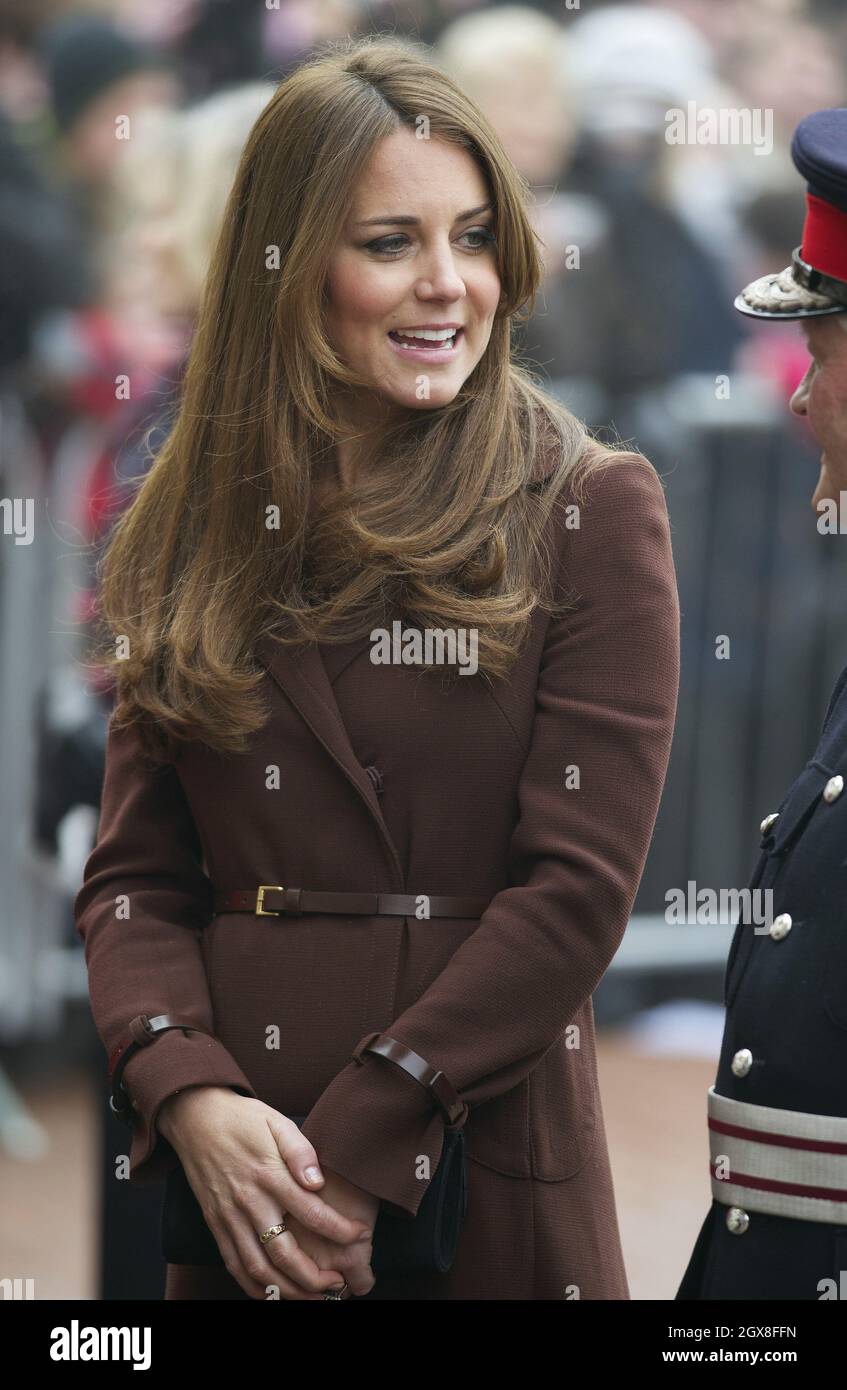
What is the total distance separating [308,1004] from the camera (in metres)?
2.77

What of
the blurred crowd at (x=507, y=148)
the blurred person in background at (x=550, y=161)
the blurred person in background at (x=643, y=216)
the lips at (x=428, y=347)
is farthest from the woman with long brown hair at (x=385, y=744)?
the blurred person in background at (x=643, y=216)

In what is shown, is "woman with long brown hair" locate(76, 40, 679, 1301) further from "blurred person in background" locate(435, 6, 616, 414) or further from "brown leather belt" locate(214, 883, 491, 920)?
"blurred person in background" locate(435, 6, 616, 414)

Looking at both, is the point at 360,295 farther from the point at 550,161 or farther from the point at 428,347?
the point at 550,161

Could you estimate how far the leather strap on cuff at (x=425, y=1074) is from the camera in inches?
102

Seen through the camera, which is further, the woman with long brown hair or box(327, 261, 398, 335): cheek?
box(327, 261, 398, 335): cheek

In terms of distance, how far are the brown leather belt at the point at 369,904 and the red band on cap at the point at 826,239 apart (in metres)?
0.93

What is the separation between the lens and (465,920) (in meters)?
2.76

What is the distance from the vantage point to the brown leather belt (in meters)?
2.76

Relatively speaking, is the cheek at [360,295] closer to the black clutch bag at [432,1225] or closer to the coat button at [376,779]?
the coat button at [376,779]

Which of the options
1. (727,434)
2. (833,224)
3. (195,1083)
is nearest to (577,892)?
(195,1083)

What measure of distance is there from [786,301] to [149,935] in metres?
1.23

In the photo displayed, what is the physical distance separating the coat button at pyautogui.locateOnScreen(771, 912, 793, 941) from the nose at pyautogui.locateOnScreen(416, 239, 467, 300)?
0.94 m

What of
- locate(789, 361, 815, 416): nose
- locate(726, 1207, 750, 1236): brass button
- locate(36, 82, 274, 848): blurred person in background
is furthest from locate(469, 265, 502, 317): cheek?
locate(726, 1207, 750, 1236): brass button

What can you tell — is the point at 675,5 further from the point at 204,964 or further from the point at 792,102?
the point at 204,964
